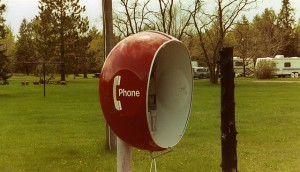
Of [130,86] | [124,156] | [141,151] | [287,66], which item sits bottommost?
[141,151]

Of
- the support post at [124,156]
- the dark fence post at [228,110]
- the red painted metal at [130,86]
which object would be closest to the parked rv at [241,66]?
the dark fence post at [228,110]

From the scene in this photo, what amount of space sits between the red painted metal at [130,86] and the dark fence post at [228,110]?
61cm

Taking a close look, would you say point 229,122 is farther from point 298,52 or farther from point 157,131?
point 298,52

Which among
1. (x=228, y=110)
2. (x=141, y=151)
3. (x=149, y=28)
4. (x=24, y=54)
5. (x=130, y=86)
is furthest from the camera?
(x=24, y=54)

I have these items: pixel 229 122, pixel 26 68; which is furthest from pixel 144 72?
pixel 26 68

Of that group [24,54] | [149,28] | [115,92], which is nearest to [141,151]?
[115,92]

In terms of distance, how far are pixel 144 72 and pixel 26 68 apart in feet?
279

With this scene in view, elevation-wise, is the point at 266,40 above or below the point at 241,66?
above

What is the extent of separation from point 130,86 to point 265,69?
51.1 m

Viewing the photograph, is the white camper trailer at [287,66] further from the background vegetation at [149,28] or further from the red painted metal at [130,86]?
the red painted metal at [130,86]

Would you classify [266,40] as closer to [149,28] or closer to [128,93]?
[149,28]

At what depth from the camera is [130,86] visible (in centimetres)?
385

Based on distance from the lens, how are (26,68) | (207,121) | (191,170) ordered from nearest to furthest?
(191,170)
(207,121)
(26,68)

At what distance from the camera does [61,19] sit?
56500 mm
